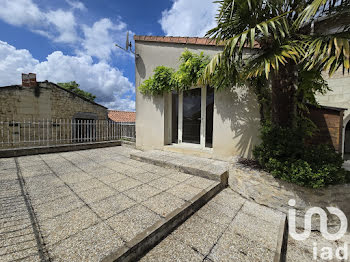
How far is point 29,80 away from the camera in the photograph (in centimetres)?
911

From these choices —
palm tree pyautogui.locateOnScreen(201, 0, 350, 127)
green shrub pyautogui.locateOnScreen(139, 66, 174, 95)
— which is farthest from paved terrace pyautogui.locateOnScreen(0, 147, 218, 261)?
green shrub pyautogui.locateOnScreen(139, 66, 174, 95)

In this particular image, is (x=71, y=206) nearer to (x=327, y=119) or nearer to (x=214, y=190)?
(x=214, y=190)

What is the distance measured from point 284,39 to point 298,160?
200cm

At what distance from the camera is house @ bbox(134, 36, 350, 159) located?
3.66 meters

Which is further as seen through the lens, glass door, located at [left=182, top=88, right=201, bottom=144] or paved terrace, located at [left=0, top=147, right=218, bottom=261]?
glass door, located at [left=182, top=88, right=201, bottom=144]

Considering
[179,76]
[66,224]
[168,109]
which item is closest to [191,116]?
[168,109]

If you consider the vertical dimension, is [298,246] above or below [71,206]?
below

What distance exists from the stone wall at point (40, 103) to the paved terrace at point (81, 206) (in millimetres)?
7672

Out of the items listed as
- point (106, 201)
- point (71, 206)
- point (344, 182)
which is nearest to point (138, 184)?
point (106, 201)

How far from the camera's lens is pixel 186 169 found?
3.44 metres

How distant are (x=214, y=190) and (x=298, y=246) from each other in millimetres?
1292

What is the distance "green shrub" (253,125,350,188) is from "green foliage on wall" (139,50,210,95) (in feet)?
8.21

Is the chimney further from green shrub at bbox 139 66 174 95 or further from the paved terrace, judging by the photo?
green shrub at bbox 139 66 174 95

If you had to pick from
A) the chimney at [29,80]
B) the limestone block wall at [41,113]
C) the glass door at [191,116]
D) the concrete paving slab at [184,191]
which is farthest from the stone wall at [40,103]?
the concrete paving slab at [184,191]
